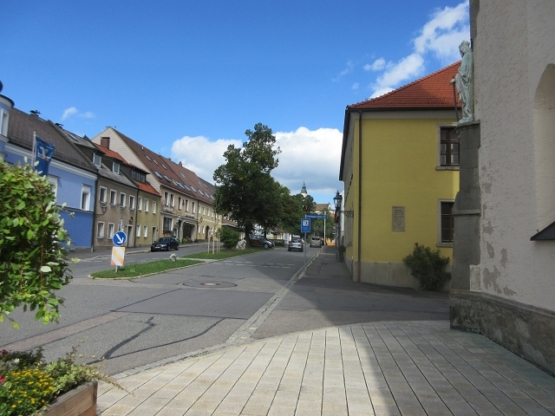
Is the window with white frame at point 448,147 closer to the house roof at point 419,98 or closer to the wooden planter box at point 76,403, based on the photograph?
the house roof at point 419,98

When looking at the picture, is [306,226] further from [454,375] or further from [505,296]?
[454,375]

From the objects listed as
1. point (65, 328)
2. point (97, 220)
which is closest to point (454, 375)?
point (65, 328)

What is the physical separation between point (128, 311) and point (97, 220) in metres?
30.5

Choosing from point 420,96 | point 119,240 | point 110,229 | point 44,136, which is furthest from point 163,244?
point 420,96

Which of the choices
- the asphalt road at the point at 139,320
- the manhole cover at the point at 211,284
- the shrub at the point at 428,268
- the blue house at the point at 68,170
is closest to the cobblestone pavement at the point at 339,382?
the asphalt road at the point at 139,320

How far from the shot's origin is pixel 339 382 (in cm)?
502

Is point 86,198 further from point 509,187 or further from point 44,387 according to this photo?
point 44,387

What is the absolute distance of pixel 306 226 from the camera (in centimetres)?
2242

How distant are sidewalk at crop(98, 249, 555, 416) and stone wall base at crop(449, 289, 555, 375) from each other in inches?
6.8

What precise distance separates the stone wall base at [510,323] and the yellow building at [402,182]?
31.4 feet

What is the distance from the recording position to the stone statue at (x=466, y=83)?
9.23 metres

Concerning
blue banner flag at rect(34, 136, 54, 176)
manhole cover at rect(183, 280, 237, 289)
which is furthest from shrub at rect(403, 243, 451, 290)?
blue banner flag at rect(34, 136, 54, 176)

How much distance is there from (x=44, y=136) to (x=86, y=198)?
573cm

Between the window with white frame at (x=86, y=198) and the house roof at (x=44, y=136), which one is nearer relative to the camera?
the house roof at (x=44, y=136)
